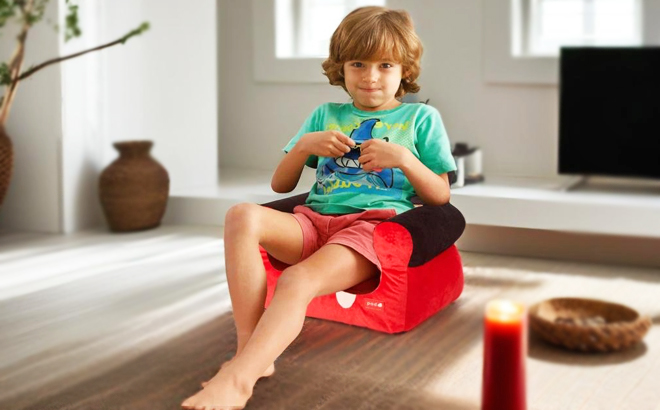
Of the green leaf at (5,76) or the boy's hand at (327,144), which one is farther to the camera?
the boy's hand at (327,144)

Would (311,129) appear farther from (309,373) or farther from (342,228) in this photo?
(309,373)

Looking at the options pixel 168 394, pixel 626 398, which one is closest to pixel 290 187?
pixel 168 394

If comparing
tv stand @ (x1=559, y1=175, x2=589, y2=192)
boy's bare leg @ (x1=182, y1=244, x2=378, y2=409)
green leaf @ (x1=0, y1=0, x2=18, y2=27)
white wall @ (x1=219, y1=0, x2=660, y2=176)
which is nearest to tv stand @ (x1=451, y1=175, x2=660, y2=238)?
tv stand @ (x1=559, y1=175, x2=589, y2=192)

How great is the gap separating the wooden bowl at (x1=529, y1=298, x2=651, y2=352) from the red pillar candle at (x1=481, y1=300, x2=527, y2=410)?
482mm

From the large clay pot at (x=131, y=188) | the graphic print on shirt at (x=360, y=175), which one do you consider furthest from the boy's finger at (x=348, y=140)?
the large clay pot at (x=131, y=188)

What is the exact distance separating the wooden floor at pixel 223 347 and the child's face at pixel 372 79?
1.82 feet

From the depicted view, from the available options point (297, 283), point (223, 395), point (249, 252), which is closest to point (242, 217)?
point (249, 252)

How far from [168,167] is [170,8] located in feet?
2.24

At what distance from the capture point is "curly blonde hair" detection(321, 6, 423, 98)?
6.06ft

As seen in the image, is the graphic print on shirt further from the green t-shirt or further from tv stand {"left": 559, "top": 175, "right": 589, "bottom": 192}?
tv stand {"left": 559, "top": 175, "right": 589, "bottom": 192}

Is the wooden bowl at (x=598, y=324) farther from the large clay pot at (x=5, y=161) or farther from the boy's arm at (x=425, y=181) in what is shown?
the large clay pot at (x=5, y=161)

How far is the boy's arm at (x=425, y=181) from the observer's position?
180 cm

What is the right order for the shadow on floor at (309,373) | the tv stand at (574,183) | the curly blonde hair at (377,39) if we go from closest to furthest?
the shadow on floor at (309,373)
the curly blonde hair at (377,39)
the tv stand at (574,183)

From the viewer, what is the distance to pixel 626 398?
1548 millimetres
